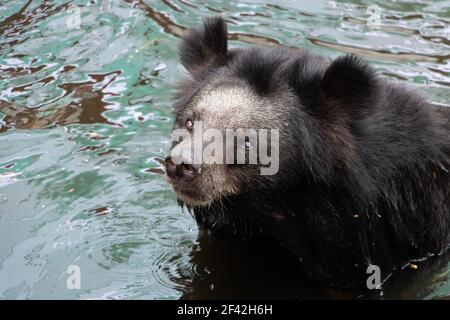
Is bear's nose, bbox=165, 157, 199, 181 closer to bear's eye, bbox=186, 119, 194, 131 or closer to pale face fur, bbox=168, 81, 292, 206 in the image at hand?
pale face fur, bbox=168, 81, 292, 206

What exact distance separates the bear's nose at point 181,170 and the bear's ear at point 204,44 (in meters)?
1.16

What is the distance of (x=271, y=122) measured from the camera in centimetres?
609

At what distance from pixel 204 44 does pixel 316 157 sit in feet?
4.15

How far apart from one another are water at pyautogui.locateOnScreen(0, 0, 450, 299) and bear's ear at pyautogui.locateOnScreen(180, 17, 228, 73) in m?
1.44

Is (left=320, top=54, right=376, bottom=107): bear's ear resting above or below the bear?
above

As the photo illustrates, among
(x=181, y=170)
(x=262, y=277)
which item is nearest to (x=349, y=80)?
(x=181, y=170)

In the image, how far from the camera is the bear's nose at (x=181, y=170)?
5730 mm

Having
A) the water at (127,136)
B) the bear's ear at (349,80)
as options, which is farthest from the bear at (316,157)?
the water at (127,136)

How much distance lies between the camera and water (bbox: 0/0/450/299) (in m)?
6.84

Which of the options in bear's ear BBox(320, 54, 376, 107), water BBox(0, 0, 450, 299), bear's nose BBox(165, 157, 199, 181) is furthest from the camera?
water BBox(0, 0, 450, 299)

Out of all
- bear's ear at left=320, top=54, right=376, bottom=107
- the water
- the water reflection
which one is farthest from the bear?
the water

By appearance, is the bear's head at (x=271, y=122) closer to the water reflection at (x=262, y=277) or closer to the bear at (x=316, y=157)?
the bear at (x=316, y=157)
